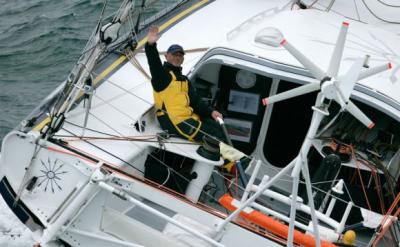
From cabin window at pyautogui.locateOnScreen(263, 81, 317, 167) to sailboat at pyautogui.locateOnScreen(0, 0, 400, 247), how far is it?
0.4 inches

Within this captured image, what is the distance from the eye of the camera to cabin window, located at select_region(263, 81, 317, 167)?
6.28m

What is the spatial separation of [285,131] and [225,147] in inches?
61.4

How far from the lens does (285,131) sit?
250 inches

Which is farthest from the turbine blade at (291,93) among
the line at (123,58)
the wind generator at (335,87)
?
the line at (123,58)


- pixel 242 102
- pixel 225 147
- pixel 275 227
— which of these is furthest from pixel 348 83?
pixel 242 102

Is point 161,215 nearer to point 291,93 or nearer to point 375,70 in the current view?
point 291,93

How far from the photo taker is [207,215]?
4.37 metres

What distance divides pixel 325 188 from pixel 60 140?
7.42 ft

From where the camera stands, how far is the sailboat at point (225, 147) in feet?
13.9

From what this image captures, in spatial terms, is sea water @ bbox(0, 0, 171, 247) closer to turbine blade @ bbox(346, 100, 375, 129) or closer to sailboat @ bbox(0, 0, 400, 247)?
sailboat @ bbox(0, 0, 400, 247)

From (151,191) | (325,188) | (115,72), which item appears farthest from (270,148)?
(151,191)

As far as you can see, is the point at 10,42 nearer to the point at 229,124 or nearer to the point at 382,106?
the point at 229,124

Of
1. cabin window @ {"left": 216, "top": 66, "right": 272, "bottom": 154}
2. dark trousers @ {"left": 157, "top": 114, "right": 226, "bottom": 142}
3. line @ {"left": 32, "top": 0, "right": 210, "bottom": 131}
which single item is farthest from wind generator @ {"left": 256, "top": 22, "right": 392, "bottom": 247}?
cabin window @ {"left": 216, "top": 66, "right": 272, "bottom": 154}

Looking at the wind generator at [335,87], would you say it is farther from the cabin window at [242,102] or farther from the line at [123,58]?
the cabin window at [242,102]
